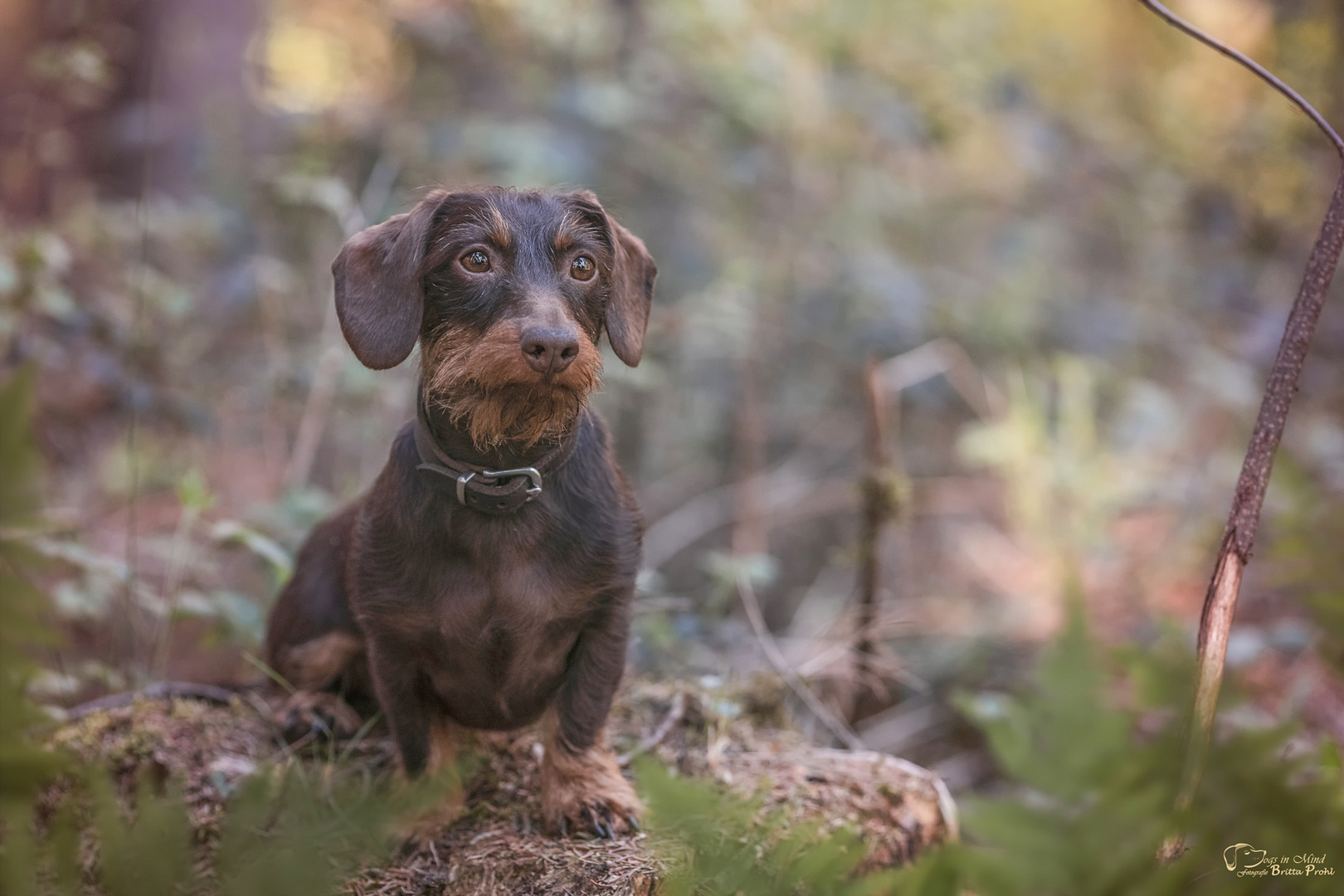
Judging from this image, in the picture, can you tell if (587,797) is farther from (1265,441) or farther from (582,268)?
(1265,441)

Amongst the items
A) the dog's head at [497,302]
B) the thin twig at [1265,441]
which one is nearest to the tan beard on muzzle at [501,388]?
the dog's head at [497,302]

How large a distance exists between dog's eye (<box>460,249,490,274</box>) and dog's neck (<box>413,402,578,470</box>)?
1.18 feet

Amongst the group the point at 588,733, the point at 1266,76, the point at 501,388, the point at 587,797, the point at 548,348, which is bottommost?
the point at 587,797

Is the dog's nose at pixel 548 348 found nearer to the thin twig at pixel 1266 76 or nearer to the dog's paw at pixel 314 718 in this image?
the thin twig at pixel 1266 76

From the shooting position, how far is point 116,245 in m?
5.88

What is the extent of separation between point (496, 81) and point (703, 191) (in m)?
1.76

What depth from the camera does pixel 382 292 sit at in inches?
107

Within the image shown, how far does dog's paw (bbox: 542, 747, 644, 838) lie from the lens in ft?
9.03

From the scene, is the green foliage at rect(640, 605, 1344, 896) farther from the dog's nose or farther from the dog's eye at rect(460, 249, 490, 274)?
the dog's eye at rect(460, 249, 490, 274)
